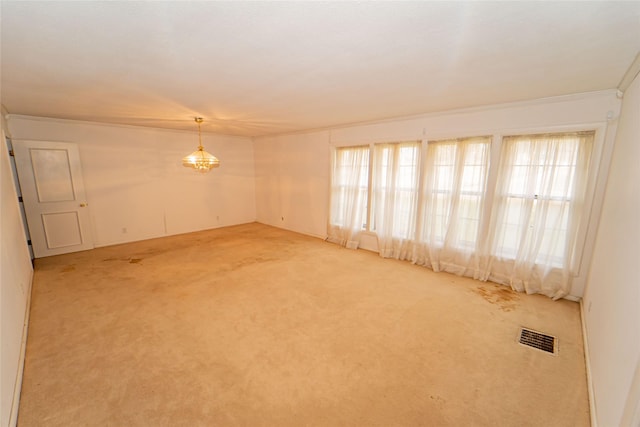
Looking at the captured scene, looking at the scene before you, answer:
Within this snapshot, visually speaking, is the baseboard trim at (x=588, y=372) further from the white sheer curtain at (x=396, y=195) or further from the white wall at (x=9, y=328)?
the white wall at (x=9, y=328)

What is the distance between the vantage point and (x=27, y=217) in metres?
4.37

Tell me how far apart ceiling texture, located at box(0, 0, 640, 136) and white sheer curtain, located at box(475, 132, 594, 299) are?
657 mm

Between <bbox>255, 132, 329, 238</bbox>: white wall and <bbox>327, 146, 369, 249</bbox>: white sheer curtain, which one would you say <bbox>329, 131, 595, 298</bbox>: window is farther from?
<bbox>255, 132, 329, 238</bbox>: white wall

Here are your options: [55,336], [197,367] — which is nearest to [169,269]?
[55,336]

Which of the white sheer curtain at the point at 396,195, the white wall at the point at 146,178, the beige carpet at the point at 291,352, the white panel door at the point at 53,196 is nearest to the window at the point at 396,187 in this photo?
the white sheer curtain at the point at 396,195

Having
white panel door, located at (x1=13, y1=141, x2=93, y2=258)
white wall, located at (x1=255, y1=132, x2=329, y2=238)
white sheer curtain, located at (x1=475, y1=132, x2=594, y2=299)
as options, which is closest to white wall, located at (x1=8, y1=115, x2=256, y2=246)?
white panel door, located at (x1=13, y1=141, x2=93, y2=258)

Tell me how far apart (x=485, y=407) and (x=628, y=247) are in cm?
145

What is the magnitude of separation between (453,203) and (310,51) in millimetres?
3082

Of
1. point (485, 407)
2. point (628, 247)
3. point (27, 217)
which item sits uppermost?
point (628, 247)

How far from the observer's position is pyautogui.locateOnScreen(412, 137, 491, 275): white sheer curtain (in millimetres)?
3703

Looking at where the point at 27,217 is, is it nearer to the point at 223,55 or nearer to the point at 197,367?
the point at 197,367

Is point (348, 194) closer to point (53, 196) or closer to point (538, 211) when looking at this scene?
point (538, 211)

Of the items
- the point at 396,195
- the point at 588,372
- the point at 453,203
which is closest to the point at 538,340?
the point at 588,372

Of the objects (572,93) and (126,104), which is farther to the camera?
(126,104)
